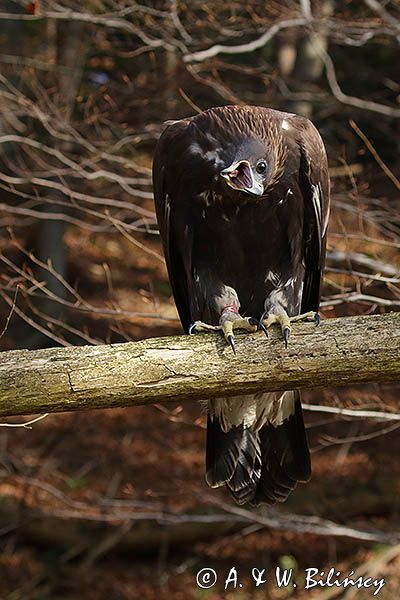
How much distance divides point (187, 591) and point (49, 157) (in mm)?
4117

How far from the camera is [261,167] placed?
3.96 m

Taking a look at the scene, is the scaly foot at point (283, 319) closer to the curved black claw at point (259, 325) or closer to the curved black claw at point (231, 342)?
the curved black claw at point (259, 325)

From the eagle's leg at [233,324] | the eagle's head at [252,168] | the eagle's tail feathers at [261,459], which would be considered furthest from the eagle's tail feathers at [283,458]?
the eagle's head at [252,168]

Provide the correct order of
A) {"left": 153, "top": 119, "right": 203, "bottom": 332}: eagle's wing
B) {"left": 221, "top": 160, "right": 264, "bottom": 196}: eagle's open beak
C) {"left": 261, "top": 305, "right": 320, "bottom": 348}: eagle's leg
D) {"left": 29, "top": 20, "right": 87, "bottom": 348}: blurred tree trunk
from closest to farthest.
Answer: {"left": 261, "top": 305, "right": 320, "bottom": 348}: eagle's leg, {"left": 221, "top": 160, "right": 264, "bottom": 196}: eagle's open beak, {"left": 153, "top": 119, "right": 203, "bottom": 332}: eagle's wing, {"left": 29, "top": 20, "right": 87, "bottom": 348}: blurred tree trunk

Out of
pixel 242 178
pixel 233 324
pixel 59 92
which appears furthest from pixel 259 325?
pixel 59 92

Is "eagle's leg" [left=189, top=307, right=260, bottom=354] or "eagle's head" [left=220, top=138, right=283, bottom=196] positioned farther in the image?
"eagle's head" [left=220, top=138, right=283, bottom=196]

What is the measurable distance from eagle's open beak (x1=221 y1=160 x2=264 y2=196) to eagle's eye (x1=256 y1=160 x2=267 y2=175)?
8 centimetres

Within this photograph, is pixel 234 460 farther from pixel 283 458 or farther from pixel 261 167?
pixel 261 167

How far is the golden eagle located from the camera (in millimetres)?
4102

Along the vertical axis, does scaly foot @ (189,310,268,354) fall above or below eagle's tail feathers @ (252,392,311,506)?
above

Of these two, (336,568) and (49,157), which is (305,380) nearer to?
(336,568)

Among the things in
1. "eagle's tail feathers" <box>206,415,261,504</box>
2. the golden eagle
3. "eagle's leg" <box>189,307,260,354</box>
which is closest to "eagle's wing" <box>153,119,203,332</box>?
the golden eagle

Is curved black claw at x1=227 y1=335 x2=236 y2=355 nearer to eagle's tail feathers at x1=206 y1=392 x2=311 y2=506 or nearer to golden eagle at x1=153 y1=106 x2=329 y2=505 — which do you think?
golden eagle at x1=153 y1=106 x2=329 y2=505

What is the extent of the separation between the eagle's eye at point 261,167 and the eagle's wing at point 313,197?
0.40 metres
